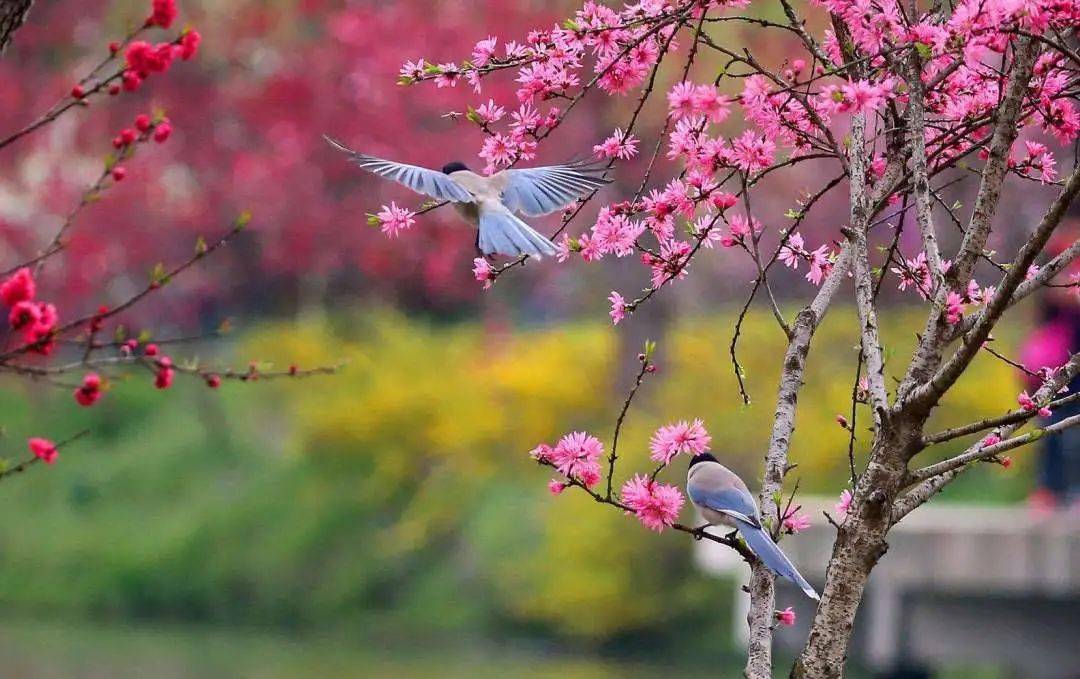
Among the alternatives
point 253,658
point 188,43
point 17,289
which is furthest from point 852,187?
point 253,658

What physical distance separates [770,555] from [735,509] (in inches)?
5.5

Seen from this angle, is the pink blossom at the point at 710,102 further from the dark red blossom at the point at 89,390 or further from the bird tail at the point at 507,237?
the dark red blossom at the point at 89,390

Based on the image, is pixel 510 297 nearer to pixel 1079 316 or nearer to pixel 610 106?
pixel 610 106

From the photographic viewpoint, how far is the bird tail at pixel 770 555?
2445 millimetres

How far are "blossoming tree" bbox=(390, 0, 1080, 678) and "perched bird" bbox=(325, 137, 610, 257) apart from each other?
0.36 ft

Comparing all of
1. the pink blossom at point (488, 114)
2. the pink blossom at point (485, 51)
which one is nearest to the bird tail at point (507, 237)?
the pink blossom at point (488, 114)

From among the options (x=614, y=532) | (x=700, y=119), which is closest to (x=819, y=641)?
(x=700, y=119)

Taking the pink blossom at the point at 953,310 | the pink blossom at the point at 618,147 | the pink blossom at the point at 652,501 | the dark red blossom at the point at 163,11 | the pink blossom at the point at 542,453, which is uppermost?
the pink blossom at the point at 618,147

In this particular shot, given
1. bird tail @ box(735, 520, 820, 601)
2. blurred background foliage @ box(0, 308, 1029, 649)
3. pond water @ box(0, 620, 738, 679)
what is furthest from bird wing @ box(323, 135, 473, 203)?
blurred background foliage @ box(0, 308, 1029, 649)

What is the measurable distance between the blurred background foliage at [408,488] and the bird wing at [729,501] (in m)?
6.94

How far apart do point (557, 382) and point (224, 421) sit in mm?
2981

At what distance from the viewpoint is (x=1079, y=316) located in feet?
24.5

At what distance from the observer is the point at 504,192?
10.4 feet

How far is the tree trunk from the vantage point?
93.2 inches
